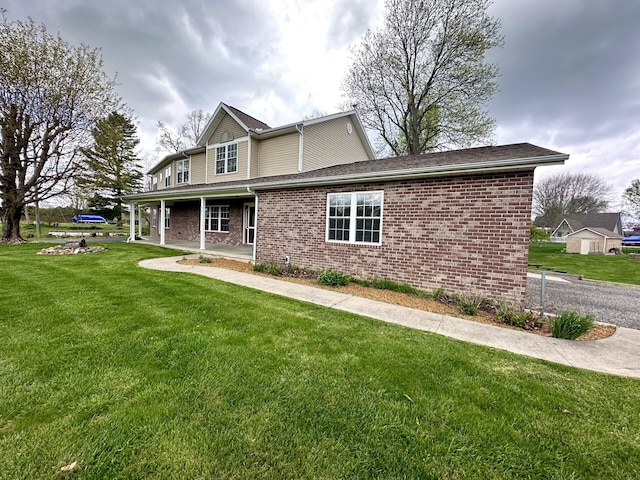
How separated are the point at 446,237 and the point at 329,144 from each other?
927 cm

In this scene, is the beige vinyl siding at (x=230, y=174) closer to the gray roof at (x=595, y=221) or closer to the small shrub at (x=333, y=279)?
the small shrub at (x=333, y=279)

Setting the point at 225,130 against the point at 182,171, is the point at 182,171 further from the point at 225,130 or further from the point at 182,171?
the point at 225,130

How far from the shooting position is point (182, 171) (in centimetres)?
1780

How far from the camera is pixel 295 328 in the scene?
158 inches

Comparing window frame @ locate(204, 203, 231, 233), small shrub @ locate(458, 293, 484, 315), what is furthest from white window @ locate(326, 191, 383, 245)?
window frame @ locate(204, 203, 231, 233)

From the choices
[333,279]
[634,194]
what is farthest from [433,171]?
[634,194]

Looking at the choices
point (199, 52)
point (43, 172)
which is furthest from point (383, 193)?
point (43, 172)

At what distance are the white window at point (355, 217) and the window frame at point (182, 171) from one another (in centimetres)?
1329

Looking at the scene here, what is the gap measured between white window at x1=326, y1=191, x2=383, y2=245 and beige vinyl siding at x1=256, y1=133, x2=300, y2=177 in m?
5.22

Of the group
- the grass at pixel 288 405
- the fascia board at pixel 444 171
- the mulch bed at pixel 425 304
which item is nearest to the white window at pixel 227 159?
the fascia board at pixel 444 171

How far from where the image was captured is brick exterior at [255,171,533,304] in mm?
5438

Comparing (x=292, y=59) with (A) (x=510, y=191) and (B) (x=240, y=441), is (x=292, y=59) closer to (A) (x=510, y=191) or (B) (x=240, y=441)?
(A) (x=510, y=191)

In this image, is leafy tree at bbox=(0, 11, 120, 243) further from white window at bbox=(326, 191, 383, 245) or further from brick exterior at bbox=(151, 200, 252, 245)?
white window at bbox=(326, 191, 383, 245)

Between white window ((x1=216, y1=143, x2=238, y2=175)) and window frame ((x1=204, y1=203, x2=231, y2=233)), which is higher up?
white window ((x1=216, y1=143, x2=238, y2=175))
